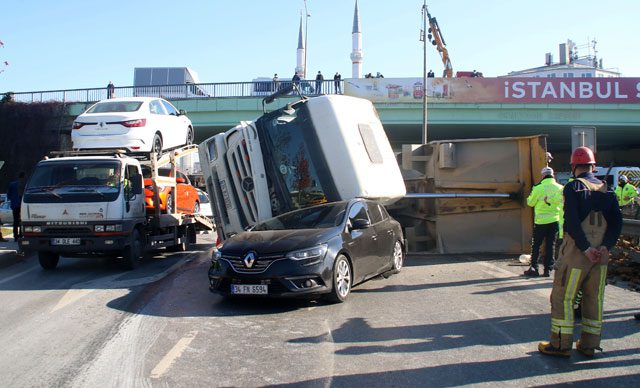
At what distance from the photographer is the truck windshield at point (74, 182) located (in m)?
10.5

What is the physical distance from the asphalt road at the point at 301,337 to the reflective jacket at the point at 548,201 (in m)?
1.03

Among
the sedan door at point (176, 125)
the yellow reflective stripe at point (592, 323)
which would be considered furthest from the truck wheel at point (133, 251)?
the yellow reflective stripe at point (592, 323)

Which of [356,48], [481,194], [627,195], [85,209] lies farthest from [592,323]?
[356,48]

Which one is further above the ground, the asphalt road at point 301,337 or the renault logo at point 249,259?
the renault logo at point 249,259

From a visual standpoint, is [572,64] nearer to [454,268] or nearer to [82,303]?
[454,268]

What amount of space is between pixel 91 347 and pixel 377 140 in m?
6.66

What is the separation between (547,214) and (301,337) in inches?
215

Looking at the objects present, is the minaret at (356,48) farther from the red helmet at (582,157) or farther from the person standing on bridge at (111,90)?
the red helmet at (582,157)

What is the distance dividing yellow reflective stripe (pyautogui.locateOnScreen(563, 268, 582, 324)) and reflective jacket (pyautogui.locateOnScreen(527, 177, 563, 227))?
4.55 meters

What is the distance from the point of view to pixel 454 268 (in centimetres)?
1091

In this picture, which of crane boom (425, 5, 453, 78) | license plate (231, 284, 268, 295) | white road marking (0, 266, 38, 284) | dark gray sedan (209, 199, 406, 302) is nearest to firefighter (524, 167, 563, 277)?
dark gray sedan (209, 199, 406, 302)

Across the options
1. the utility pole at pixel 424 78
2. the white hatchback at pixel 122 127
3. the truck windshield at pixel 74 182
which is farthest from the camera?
the utility pole at pixel 424 78

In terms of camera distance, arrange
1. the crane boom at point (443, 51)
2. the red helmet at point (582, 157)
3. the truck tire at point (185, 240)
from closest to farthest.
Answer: the red helmet at point (582, 157)
the truck tire at point (185, 240)
the crane boom at point (443, 51)

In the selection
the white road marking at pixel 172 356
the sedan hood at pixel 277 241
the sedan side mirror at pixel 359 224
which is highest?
the sedan side mirror at pixel 359 224
